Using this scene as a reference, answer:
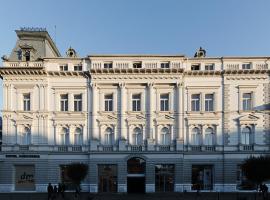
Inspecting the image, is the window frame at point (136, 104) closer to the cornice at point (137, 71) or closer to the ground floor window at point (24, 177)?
the cornice at point (137, 71)

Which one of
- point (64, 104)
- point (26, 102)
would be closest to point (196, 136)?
point (64, 104)

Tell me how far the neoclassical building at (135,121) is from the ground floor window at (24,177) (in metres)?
0.13

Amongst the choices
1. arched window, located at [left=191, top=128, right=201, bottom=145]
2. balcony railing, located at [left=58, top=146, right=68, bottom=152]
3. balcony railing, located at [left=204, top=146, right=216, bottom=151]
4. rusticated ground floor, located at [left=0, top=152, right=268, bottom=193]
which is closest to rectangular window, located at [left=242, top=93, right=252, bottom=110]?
rusticated ground floor, located at [left=0, top=152, right=268, bottom=193]

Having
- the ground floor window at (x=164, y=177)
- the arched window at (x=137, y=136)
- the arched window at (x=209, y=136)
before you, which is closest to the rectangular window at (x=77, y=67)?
the arched window at (x=137, y=136)

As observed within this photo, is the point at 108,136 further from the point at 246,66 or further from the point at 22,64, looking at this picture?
the point at 246,66

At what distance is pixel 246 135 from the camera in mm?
49000

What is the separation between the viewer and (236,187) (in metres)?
48.1

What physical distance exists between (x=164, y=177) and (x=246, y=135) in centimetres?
1253

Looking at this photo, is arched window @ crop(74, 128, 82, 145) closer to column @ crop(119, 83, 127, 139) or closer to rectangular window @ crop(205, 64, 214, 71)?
column @ crop(119, 83, 127, 139)

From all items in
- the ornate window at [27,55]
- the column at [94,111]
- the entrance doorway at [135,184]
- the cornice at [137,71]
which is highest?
the ornate window at [27,55]

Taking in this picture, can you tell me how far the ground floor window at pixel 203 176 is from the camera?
48812mm

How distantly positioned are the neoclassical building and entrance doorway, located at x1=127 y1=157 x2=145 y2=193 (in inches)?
5.3

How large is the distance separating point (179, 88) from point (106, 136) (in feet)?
38.9

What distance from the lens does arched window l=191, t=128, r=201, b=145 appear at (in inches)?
1934
